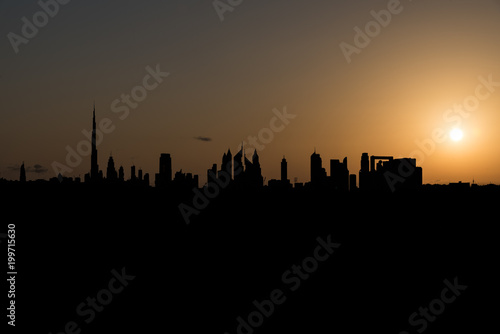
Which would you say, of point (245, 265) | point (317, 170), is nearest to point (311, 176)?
point (317, 170)

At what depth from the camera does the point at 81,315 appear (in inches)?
2827

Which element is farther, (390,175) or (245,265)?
(390,175)

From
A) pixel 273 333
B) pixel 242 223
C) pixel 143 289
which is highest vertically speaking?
pixel 242 223

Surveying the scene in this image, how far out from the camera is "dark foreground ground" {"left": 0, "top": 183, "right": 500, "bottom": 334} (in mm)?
77875

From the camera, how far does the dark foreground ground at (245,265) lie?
77875mm

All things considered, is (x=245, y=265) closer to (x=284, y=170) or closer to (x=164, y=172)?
(x=164, y=172)

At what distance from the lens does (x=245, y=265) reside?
97.2m

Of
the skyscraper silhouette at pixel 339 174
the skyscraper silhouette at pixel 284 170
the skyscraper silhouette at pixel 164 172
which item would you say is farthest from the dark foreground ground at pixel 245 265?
the skyscraper silhouette at pixel 284 170

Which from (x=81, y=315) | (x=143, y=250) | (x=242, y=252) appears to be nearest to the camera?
(x=81, y=315)

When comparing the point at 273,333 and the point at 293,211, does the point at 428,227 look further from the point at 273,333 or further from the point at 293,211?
the point at 273,333

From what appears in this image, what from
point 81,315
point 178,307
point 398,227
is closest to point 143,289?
point 178,307

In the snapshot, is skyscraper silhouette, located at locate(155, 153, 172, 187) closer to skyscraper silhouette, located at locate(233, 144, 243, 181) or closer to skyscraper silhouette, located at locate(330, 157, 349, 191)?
skyscraper silhouette, located at locate(233, 144, 243, 181)

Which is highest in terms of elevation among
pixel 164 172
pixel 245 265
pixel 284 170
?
pixel 284 170

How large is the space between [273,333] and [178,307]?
14103 mm
